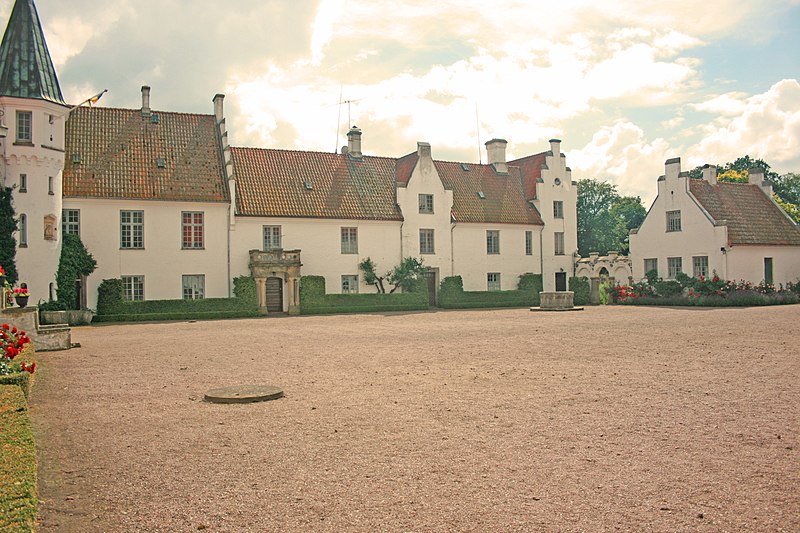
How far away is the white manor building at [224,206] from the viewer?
32812 mm

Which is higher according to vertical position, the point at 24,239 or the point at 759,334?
the point at 24,239

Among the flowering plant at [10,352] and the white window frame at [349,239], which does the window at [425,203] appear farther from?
the flowering plant at [10,352]

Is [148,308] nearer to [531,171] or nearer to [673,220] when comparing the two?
[531,171]

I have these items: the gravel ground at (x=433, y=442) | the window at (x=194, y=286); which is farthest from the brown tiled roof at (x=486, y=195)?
the gravel ground at (x=433, y=442)

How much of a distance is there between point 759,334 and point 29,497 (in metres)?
19.4

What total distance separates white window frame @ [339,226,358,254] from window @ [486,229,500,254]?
978cm

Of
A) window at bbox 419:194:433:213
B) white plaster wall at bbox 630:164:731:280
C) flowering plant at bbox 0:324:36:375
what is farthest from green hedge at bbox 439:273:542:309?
flowering plant at bbox 0:324:36:375

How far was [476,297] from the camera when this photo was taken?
1761 inches

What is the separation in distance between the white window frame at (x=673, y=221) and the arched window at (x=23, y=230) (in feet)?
119

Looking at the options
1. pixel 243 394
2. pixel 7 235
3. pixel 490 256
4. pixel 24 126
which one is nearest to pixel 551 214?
pixel 490 256

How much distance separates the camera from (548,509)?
6.28 m

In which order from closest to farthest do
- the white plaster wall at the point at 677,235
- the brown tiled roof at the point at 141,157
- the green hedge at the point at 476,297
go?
the brown tiled roof at the point at 141,157 → the white plaster wall at the point at 677,235 → the green hedge at the point at 476,297

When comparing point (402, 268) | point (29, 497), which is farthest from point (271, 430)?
point (402, 268)

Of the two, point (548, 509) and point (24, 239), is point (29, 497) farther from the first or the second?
point (24, 239)
